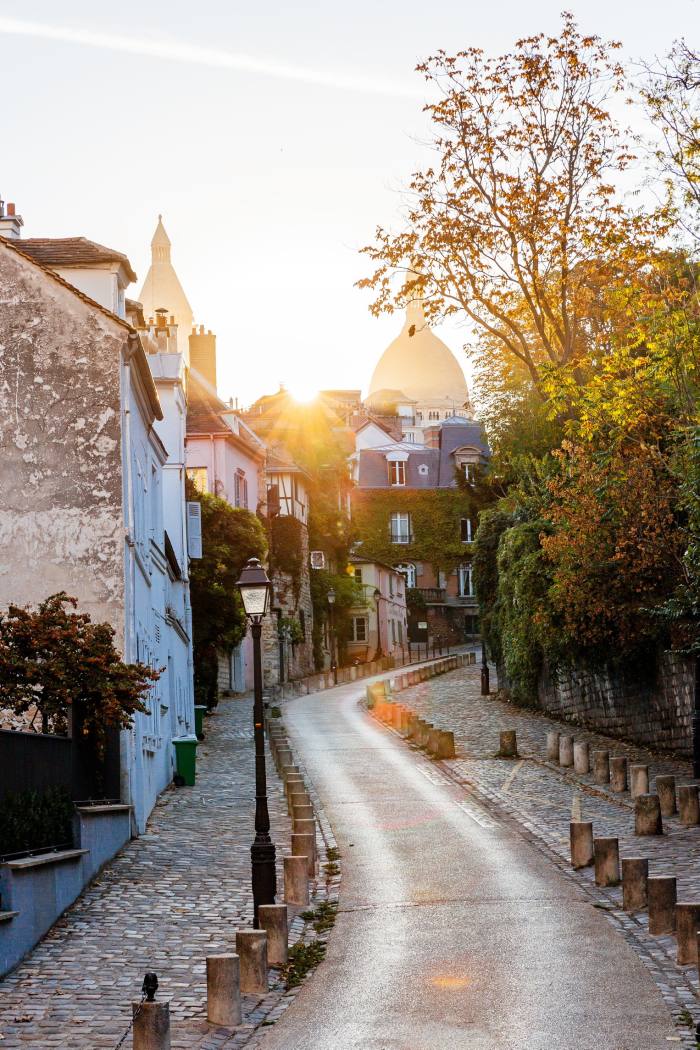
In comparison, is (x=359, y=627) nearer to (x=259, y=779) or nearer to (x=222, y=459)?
(x=222, y=459)

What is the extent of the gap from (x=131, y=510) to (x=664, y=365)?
28.0 feet

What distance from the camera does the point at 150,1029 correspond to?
8672 mm

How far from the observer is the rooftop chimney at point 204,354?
2581 inches

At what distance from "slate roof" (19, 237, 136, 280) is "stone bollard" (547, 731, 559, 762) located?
13039 mm

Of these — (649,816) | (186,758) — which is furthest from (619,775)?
(186,758)

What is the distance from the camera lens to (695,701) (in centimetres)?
2420

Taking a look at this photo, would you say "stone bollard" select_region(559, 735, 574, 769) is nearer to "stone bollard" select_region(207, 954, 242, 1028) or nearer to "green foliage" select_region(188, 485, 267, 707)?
"green foliage" select_region(188, 485, 267, 707)

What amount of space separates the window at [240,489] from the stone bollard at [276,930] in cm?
4286

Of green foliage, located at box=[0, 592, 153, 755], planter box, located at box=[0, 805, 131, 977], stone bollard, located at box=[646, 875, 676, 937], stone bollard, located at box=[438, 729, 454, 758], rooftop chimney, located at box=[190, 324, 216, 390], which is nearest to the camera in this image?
planter box, located at box=[0, 805, 131, 977]

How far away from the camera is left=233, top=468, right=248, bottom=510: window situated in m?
54.9

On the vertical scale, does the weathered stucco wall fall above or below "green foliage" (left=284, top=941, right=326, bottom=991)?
above

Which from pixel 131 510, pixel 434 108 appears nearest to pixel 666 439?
pixel 434 108

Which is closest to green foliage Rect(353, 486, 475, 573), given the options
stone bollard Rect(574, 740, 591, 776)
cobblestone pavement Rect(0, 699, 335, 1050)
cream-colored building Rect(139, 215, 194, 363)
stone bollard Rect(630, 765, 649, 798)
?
cream-colored building Rect(139, 215, 194, 363)

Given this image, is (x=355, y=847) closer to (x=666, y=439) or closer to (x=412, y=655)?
(x=666, y=439)
